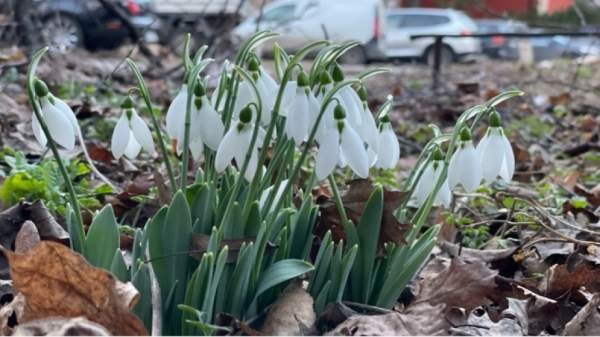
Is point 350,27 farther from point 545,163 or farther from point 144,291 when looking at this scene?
point 144,291

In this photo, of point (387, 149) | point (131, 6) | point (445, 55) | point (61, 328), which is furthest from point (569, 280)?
point (445, 55)

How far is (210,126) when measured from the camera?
4.52ft

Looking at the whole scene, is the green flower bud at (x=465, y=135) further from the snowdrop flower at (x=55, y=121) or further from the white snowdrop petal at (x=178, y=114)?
the snowdrop flower at (x=55, y=121)

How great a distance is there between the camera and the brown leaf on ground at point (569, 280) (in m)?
1.70

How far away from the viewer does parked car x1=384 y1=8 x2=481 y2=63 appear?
1694 centimetres

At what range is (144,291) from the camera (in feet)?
4.55

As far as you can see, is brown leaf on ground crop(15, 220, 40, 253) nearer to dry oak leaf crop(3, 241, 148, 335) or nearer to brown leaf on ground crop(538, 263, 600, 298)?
dry oak leaf crop(3, 241, 148, 335)

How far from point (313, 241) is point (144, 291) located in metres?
0.34

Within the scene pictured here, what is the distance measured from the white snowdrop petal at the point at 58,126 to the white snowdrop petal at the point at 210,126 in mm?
189

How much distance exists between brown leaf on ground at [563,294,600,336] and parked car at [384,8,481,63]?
48.5 feet

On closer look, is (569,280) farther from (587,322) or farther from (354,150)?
(354,150)

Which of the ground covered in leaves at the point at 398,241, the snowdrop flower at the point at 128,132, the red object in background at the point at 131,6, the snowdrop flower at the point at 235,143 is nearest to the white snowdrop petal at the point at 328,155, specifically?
the snowdrop flower at the point at 235,143

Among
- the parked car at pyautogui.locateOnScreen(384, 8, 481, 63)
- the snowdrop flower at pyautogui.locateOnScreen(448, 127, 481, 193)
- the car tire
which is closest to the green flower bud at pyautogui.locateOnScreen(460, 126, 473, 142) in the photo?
the snowdrop flower at pyautogui.locateOnScreen(448, 127, 481, 193)

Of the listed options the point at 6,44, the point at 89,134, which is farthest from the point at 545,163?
the point at 6,44
